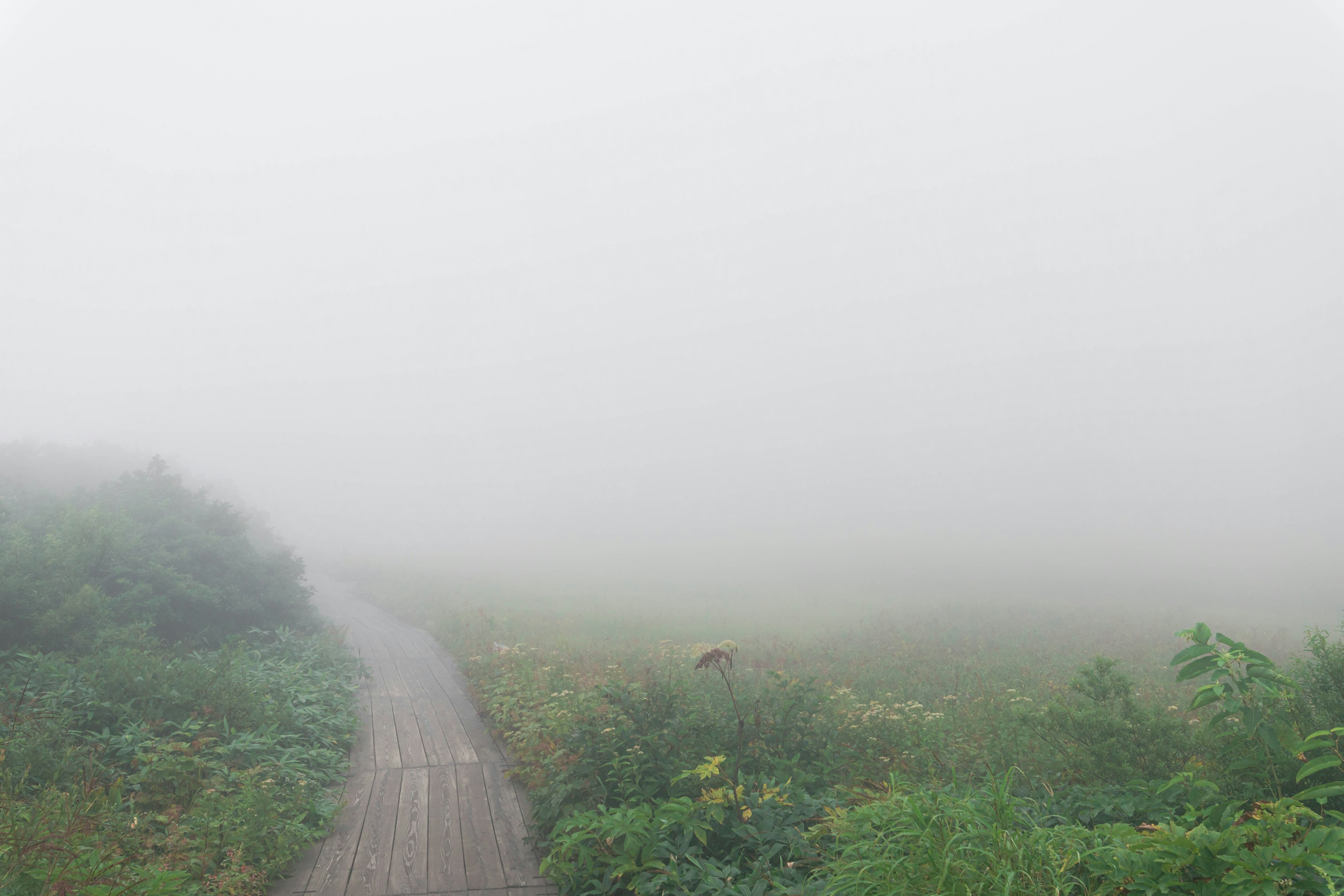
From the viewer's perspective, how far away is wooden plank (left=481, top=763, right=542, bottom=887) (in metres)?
5.20

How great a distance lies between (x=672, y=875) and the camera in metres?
3.95

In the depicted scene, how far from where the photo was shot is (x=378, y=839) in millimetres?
5922

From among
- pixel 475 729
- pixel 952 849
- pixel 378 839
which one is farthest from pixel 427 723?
pixel 952 849

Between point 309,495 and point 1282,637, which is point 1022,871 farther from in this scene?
point 309,495

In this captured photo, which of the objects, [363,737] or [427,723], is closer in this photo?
[363,737]

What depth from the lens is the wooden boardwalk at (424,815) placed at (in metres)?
5.12

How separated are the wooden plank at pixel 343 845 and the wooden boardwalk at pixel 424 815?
0.01 metres

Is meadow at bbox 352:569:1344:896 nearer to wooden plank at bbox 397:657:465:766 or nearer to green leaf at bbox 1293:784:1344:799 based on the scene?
green leaf at bbox 1293:784:1344:799

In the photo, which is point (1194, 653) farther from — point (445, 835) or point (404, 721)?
point (404, 721)

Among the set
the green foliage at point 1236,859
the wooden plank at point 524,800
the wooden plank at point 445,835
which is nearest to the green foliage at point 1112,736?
the green foliage at point 1236,859

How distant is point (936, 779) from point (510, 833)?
4.43 meters

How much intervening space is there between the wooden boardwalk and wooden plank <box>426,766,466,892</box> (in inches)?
0.5

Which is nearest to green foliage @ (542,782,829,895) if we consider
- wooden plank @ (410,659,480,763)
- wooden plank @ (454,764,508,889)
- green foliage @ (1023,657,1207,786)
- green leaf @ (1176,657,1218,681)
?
wooden plank @ (454,764,508,889)

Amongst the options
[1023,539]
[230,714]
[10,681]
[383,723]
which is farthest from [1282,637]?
[1023,539]
